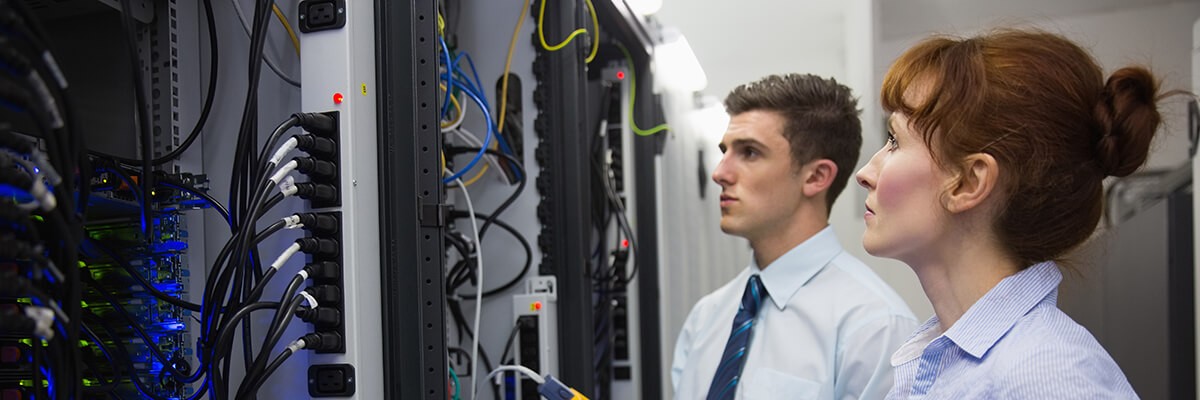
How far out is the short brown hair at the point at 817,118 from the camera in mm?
1852

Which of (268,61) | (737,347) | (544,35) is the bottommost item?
(737,347)

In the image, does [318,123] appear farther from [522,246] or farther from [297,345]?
[522,246]

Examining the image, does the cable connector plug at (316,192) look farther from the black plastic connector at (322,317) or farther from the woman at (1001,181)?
the woman at (1001,181)

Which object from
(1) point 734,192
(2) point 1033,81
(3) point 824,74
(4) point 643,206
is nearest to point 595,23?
(1) point 734,192

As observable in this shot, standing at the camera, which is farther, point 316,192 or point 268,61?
point 268,61

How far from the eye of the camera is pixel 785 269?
1.76m

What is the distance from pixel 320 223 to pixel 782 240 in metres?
1.03

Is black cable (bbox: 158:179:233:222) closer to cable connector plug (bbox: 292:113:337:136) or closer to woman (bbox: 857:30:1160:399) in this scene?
cable connector plug (bbox: 292:113:337:136)

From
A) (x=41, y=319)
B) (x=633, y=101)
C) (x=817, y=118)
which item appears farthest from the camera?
(x=633, y=101)

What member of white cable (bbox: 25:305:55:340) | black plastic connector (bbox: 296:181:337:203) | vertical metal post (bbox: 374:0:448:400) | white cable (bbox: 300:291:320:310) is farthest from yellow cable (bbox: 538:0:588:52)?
white cable (bbox: 25:305:55:340)

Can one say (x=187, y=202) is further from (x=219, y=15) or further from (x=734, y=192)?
(x=734, y=192)

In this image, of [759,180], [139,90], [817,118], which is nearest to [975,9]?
[817,118]

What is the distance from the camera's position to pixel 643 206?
2562 mm

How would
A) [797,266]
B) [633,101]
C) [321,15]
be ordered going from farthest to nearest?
1. [633,101]
2. [797,266]
3. [321,15]
